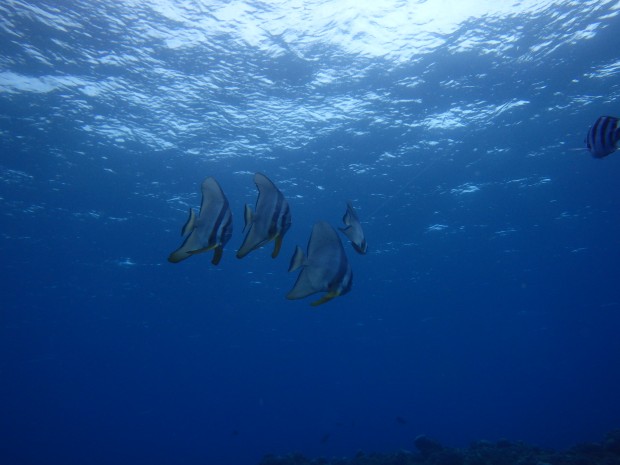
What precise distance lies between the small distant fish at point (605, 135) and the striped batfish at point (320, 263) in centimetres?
412

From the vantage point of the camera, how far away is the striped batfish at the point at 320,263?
2663mm

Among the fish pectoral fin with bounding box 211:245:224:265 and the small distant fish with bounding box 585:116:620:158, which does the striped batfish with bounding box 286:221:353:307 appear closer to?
the fish pectoral fin with bounding box 211:245:224:265

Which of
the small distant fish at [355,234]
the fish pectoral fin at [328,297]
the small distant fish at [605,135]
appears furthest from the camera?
the small distant fish at [605,135]

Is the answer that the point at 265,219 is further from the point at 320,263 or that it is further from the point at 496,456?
the point at 496,456

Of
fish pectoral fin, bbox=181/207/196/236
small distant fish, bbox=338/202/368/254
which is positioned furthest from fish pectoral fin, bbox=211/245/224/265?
small distant fish, bbox=338/202/368/254

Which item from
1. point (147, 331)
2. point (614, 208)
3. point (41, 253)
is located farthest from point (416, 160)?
point (147, 331)

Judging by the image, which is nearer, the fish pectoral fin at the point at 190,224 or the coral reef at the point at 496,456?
the fish pectoral fin at the point at 190,224

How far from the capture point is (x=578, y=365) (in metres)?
114

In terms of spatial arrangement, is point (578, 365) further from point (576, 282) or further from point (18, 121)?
point (18, 121)

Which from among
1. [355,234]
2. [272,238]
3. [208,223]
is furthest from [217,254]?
[355,234]

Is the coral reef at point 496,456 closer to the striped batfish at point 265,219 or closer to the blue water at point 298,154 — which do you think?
the blue water at point 298,154

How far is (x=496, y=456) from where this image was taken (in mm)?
12078

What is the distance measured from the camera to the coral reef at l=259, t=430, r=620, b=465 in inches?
436

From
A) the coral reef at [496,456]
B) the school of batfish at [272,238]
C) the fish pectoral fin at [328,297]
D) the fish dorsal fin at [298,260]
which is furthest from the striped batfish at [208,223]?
the coral reef at [496,456]
